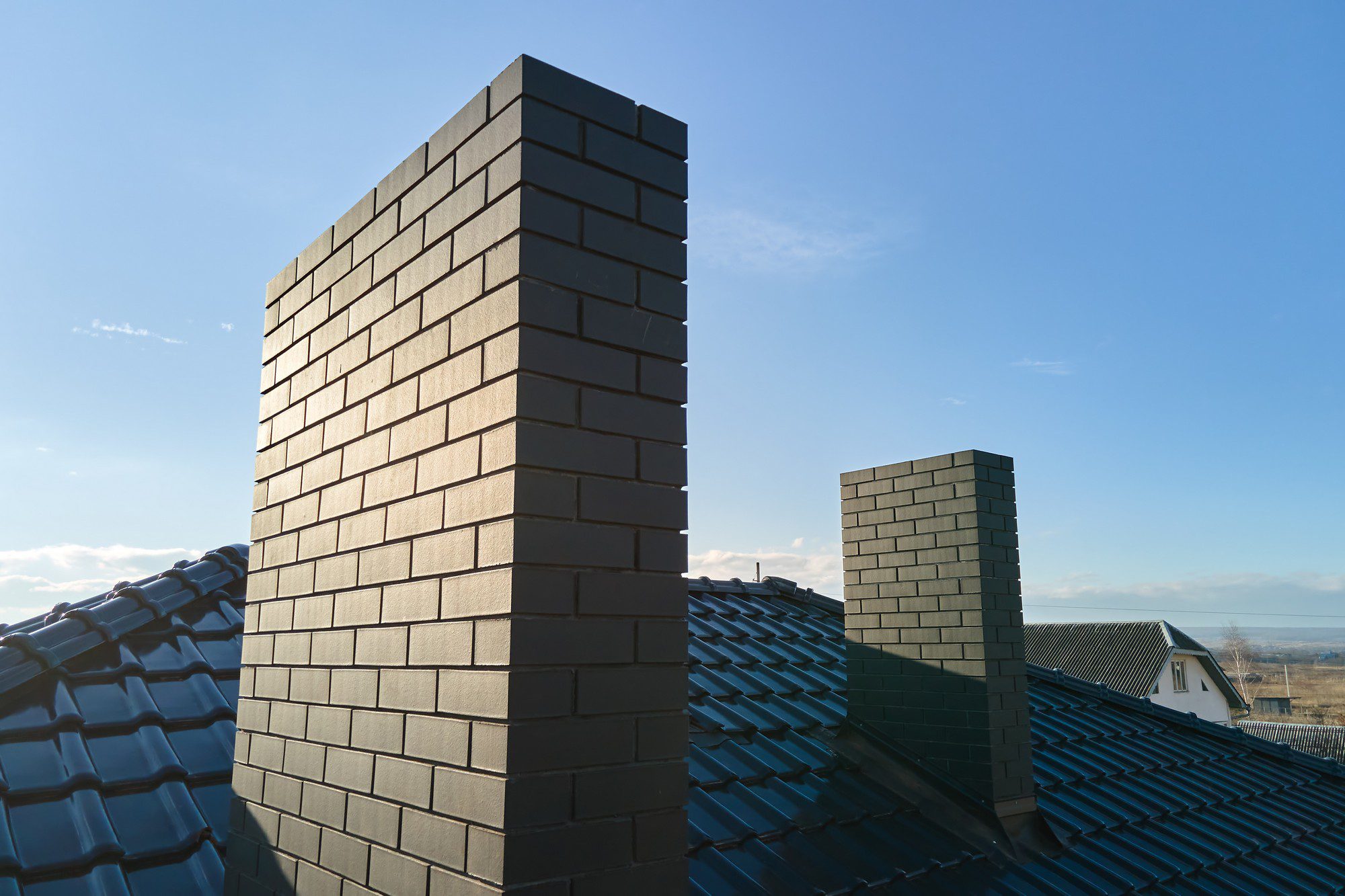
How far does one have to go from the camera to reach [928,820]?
15.9 ft

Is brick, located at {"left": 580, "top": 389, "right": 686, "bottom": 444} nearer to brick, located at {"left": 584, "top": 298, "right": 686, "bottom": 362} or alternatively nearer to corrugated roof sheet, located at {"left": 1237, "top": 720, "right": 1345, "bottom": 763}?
brick, located at {"left": 584, "top": 298, "right": 686, "bottom": 362}

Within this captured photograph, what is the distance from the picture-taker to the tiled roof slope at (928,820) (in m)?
4.05

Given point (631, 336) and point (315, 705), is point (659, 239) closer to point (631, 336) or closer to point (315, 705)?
point (631, 336)

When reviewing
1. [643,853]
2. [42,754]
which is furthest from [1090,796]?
[42,754]

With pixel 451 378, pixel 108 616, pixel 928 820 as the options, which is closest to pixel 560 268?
pixel 451 378

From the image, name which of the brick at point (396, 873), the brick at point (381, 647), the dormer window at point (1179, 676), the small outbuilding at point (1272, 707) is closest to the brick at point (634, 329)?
the brick at point (381, 647)

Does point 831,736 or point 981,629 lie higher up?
point 981,629

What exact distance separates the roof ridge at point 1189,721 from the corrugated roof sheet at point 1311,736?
3545 cm

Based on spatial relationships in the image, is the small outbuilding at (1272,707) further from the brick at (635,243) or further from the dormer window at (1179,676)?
the brick at (635,243)

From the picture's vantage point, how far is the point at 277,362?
3.03 m

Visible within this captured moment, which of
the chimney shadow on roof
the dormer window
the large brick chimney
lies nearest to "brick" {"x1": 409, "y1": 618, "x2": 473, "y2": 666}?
the large brick chimney

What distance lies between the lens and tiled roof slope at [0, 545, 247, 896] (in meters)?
2.69

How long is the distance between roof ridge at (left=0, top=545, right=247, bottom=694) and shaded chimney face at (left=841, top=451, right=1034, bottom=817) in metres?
3.94

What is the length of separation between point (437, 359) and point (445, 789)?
1.04 meters
